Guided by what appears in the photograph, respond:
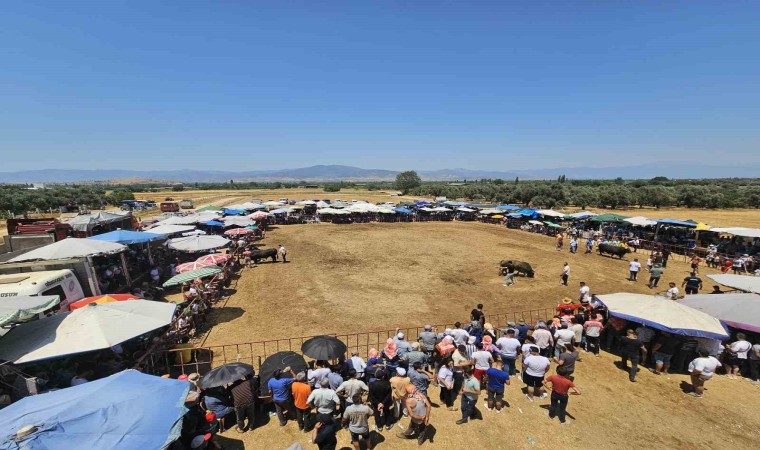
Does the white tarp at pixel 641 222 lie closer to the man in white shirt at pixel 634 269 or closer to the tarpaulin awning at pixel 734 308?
the man in white shirt at pixel 634 269

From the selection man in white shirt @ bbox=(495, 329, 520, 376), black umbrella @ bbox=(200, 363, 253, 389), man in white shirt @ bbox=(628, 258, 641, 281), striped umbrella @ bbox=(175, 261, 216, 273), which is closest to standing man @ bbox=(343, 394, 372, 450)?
black umbrella @ bbox=(200, 363, 253, 389)

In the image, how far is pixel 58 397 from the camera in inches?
179

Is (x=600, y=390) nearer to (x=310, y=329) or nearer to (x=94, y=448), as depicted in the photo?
(x=310, y=329)

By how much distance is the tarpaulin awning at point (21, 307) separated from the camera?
6.20 meters

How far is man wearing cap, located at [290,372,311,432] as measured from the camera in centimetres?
620

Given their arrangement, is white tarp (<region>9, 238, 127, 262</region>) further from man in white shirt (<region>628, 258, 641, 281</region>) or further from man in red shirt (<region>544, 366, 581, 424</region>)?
man in white shirt (<region>628, 258, 641, 281</region>)

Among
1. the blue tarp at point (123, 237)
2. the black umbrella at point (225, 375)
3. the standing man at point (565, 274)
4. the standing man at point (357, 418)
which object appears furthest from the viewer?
the standing man at point (565, 274)

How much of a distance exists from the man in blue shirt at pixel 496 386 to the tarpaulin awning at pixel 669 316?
454cm

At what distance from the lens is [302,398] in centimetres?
620

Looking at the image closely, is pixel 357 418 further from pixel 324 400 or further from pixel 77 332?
pixel 77 332

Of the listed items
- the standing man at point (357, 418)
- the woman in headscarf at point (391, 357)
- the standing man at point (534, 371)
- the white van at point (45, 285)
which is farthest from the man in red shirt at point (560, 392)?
the white van at point (45, 285)

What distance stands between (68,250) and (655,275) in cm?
2507

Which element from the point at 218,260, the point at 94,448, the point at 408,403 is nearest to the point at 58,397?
the point at 94,448

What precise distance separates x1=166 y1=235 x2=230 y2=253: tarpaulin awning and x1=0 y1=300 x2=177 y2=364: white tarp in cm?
780
